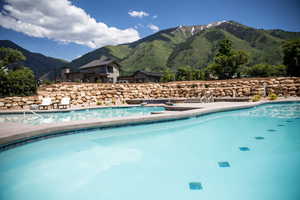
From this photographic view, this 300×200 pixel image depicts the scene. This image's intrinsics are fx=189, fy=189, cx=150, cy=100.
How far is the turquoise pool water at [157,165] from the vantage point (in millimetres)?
3186

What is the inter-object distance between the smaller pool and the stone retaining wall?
9.14 feet

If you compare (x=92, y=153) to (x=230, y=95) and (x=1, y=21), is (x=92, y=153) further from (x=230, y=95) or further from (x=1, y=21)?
(x=230, y=95)

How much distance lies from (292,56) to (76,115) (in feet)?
92.9

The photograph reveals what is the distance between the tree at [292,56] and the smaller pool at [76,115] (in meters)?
21.3

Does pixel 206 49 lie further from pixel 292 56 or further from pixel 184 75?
pixel 292 56

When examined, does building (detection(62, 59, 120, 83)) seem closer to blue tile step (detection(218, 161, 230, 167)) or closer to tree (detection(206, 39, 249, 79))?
tree (detection(206, 39, 249, 79))

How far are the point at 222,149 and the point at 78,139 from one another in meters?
4.27

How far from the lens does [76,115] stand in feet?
37.7

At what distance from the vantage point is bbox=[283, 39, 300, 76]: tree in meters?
24.8

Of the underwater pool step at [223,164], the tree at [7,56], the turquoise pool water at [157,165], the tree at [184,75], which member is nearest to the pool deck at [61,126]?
the turquoise pool water at [157,165]

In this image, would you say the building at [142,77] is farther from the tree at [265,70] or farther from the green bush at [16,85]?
the green bush at [16,85]

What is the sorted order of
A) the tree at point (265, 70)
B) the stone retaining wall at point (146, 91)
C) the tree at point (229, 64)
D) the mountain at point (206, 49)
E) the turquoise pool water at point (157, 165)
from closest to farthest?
the turquoise pool water at point (157, 165) < the stone retaining wall at point (146, 91) < the tree at point (229, 64) < the tree at point (265, 70) < the mountain at point (206, 49)

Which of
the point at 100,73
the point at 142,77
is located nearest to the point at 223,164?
the point at 100,73

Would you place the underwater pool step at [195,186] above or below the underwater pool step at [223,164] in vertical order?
below
